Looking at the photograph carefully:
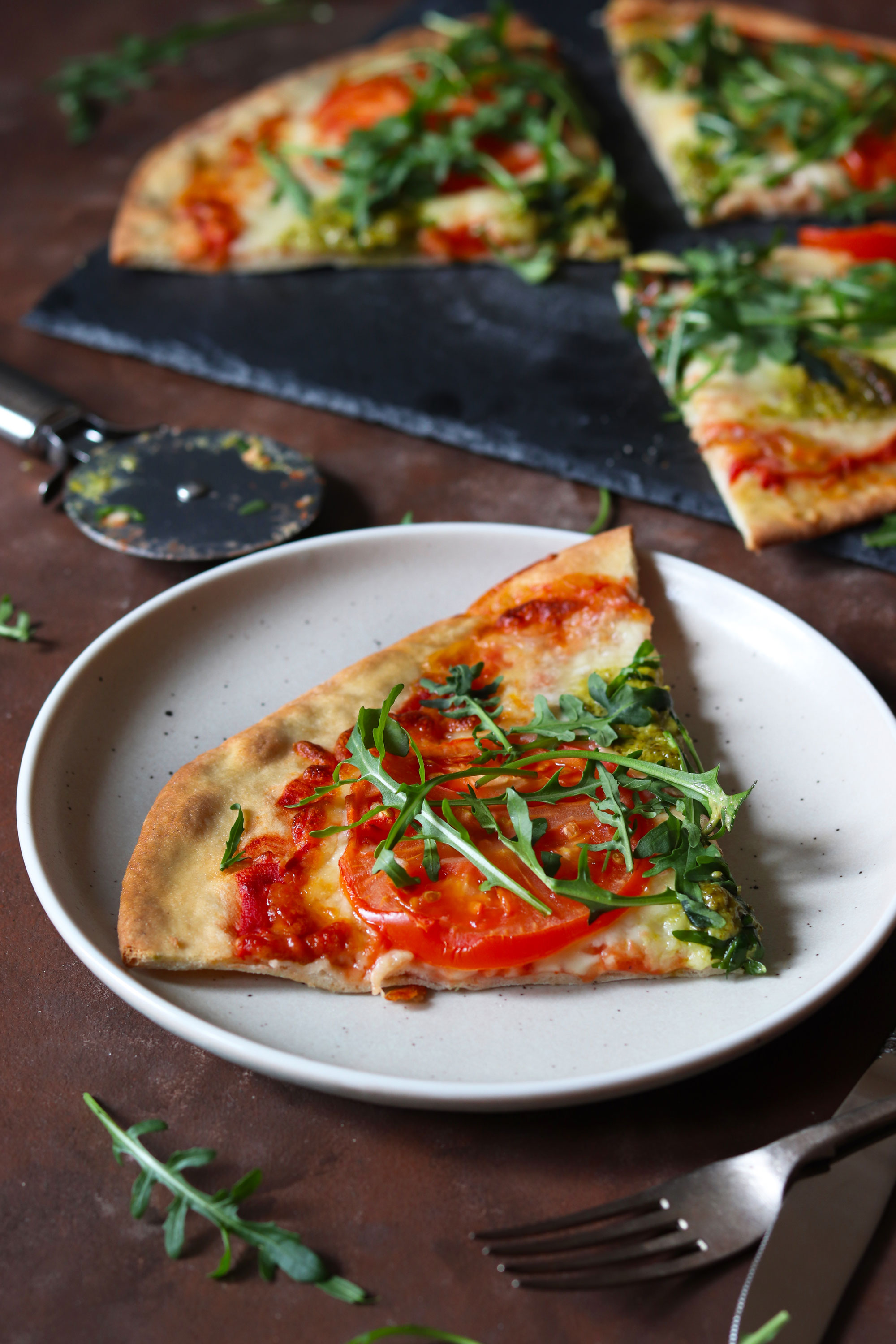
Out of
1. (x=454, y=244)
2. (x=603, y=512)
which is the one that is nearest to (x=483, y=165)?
(x=454, y=244)

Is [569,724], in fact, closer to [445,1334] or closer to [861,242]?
[445,1334]

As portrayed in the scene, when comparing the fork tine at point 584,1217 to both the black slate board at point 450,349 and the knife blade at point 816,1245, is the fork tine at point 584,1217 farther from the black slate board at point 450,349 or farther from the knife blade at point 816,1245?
the black slate board at point 450,349

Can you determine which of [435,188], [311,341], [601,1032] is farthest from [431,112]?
[601,1032]

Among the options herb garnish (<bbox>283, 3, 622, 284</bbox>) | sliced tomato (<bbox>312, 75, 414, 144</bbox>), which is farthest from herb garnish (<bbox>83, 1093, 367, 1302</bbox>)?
sliced tomato (<bbox>312, 75, 414, 144</bbox>)

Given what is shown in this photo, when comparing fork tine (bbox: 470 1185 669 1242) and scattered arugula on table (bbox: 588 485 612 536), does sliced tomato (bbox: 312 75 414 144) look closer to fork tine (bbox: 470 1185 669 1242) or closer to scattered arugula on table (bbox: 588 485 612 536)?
scattered arugula on table (bbox: 588 485 612 536)

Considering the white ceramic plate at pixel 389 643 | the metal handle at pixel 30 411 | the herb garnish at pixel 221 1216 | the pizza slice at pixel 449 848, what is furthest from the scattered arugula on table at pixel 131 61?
the herb garnish at pixel 221 1216
